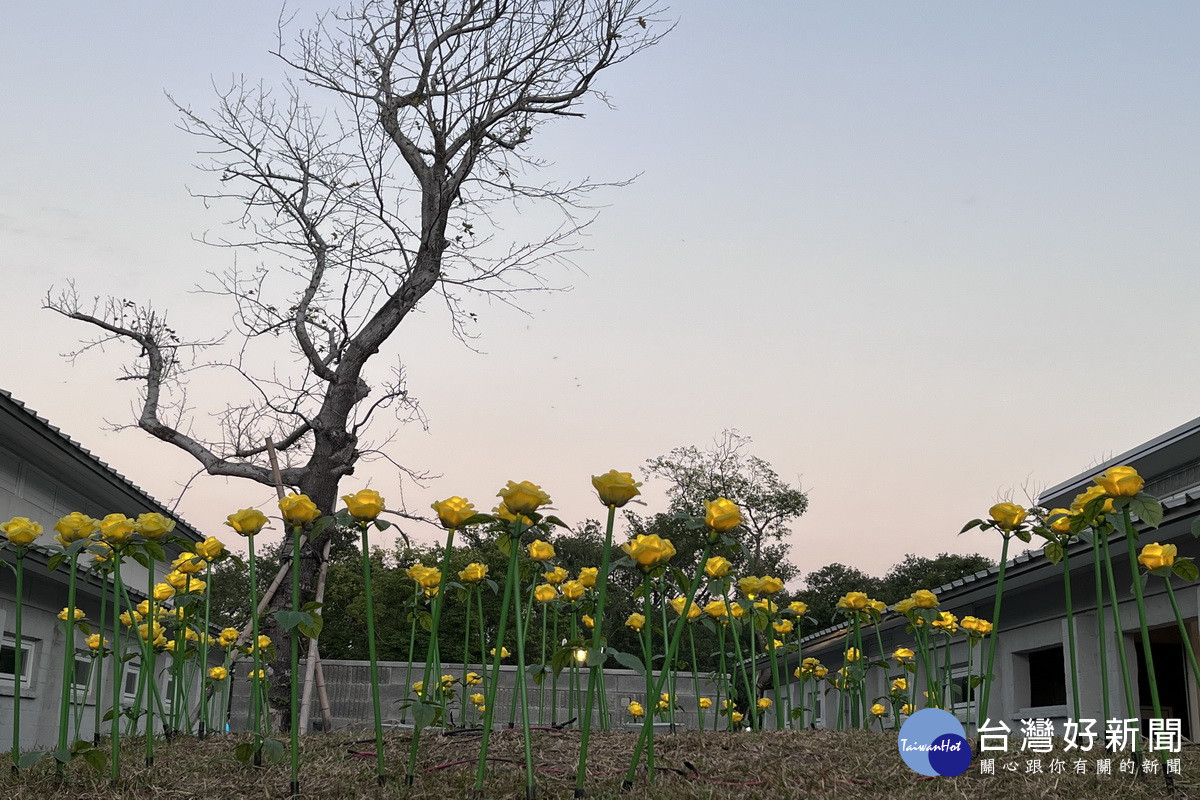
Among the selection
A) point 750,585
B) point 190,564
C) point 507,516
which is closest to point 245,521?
point 507,516

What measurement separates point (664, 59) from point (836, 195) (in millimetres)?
2440

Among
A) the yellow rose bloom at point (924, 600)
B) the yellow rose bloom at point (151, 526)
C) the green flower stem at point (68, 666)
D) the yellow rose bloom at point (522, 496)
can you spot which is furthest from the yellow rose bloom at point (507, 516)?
the yellow rose bloom at point (924, 600)

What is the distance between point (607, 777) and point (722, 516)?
3.18 feet

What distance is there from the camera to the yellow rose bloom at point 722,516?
107 inches

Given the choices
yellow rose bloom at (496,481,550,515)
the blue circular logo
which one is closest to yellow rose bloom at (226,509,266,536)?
yellow rose bloom at (496,481,550,515)

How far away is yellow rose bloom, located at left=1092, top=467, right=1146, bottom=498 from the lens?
285 cm

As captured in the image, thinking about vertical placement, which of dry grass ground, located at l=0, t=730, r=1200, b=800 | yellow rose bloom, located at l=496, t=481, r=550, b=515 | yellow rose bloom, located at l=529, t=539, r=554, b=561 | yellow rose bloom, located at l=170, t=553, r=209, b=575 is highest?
yellow rose bloom, located at l=496, t=481, r=550, b=515

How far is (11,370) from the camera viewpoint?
11.6m

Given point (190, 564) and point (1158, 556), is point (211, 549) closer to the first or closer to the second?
point (190, 564)

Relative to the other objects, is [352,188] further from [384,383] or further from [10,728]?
A: [10,728]

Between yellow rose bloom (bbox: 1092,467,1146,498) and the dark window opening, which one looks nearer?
yellow rose bloom (bbox: 1092,467,1146,498)

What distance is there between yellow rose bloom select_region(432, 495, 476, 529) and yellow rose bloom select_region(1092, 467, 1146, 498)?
1851mm

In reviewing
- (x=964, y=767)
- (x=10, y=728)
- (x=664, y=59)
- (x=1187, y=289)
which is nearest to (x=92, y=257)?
(x=10, y=728)

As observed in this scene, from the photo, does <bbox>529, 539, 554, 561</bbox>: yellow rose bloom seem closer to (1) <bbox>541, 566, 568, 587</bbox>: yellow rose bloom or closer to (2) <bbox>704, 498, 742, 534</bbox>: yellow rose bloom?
(1) <bbox>541, 566, 568, 587</bbox>: yellow rose bloom
